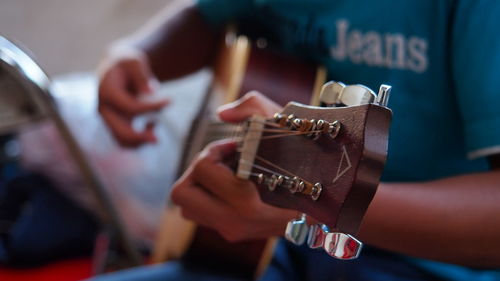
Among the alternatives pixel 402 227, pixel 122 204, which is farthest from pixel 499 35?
pixel 122 204

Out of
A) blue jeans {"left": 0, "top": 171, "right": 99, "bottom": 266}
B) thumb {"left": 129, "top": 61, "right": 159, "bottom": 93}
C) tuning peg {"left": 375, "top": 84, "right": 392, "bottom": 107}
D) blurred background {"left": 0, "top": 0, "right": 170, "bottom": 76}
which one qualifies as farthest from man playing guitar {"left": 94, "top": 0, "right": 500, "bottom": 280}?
blurred background {"left": 0, "top": 0, "right": 170, "bottom": 76}

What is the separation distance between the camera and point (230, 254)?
0.80 meters

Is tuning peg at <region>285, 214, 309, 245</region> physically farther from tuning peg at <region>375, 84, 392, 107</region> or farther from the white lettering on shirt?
the white lettering on shirt

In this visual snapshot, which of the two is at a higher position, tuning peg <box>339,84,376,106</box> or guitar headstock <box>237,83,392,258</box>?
tuning peg <box>339,84,376,106</box>

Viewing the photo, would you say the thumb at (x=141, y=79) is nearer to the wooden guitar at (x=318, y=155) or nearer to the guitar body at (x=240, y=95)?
the guitar body at (x=240, y=95)

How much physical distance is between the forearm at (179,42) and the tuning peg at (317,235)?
2.28 feet

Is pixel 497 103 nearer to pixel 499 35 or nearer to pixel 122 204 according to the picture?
pixel 499 35

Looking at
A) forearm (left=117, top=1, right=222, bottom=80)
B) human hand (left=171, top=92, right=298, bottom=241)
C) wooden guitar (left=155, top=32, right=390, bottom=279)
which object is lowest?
human hand (left=171, top=92, right=298, bottom=241)

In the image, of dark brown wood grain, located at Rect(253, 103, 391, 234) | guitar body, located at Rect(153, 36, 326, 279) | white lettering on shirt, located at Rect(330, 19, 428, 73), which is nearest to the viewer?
dark brown wood grain, located at Rect(253, 103, 391, 234)

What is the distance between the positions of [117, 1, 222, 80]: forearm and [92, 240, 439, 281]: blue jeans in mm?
379

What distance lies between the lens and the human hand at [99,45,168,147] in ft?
3.11

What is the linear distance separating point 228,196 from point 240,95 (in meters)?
0.27

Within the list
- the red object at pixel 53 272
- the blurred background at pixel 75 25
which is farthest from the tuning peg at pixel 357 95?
the blurred background at pixel 75 25

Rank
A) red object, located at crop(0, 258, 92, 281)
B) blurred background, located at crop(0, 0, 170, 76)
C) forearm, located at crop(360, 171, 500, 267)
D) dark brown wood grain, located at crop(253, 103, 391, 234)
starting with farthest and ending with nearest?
1. blurred background, located at crop(0, 0, 170, 76)
2. red object, located at crop(0, 258, 92, 281)
3. forearm, located at crop(360, 171, 500, 267)
4. dark brown wood grain, located at crop(253, 103, 391, 234)
